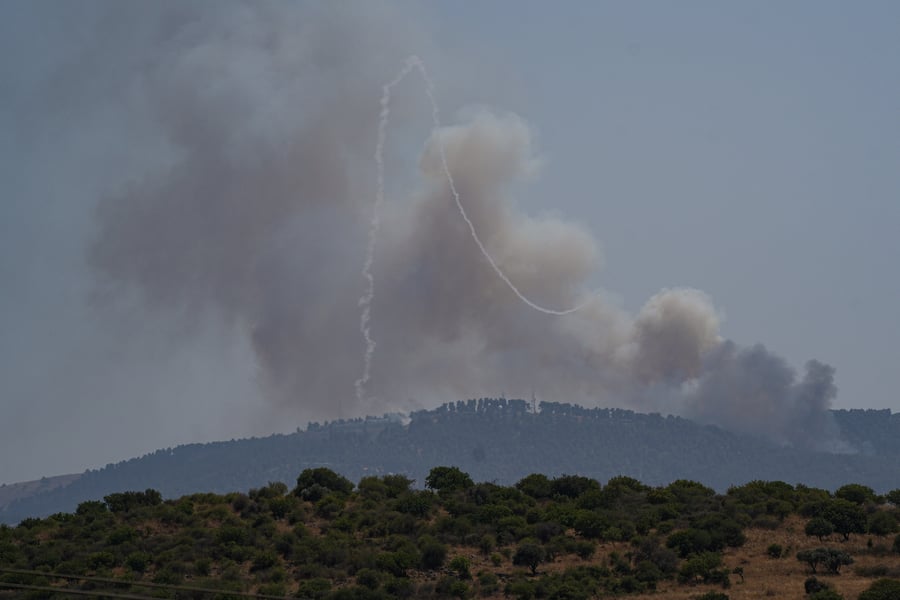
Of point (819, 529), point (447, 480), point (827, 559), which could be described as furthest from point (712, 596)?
point (447, 480)

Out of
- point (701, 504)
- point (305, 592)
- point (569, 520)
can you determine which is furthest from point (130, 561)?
point (701, 504)

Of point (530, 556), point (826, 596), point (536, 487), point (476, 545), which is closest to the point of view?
point (826, 596)

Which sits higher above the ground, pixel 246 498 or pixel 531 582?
pixel 246 498

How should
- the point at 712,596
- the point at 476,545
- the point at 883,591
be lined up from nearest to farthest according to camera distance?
the point at 883,591 < the point at 712,596 < the point at 476,545

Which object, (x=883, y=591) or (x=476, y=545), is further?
(x=476, y=545)

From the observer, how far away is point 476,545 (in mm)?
82375

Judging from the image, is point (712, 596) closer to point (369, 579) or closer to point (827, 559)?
point (827, 559)

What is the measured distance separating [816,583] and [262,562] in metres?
33.6

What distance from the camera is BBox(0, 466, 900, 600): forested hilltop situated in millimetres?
71188

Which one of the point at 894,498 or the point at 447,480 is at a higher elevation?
the point at 447,480

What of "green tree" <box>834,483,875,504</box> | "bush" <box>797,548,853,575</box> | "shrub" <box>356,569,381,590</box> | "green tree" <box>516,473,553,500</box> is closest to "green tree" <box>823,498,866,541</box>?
"bush" <box>797,548,853,575</box>

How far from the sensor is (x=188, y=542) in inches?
3265

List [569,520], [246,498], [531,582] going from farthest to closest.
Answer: [246,498], [569,520], [531,582]

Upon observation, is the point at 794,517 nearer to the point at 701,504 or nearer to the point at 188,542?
the point at 701,504
